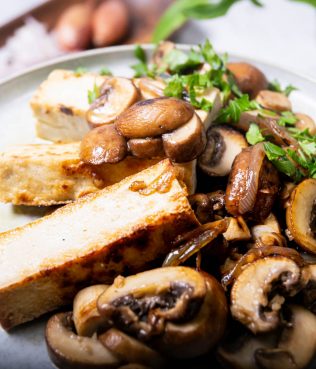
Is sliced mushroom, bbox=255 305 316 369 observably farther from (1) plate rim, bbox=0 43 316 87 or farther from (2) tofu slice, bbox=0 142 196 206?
(1) plate rim, bbox=0 43 316 87

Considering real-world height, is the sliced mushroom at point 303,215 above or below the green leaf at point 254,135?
below

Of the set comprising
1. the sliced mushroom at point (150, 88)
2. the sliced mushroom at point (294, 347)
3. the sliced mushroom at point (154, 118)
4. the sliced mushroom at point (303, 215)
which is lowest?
the sliced mushroom at point (294, 347)

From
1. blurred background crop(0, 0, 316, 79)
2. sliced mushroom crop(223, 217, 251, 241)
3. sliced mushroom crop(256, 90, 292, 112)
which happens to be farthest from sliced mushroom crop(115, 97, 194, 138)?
blurred background crop(0, 0, 316, 79)

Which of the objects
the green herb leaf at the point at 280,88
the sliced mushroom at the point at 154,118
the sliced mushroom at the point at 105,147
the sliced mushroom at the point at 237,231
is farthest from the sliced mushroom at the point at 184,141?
the green herb leaf at the point at 280,88

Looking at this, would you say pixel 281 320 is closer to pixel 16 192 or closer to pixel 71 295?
pixel 71 295

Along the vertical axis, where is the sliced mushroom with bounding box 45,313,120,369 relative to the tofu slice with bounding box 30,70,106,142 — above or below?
below

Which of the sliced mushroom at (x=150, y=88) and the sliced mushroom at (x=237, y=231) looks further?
the sliced mushroom at (x=150, y=88)

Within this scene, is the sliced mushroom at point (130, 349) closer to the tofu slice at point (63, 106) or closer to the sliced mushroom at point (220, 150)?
the sliced mushroom at point (220, 150)
